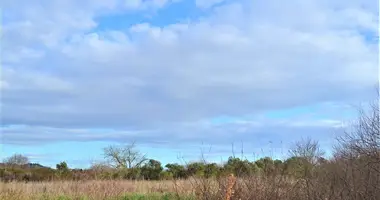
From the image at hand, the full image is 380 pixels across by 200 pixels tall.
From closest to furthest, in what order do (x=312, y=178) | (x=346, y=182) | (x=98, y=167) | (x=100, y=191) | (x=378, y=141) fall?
1. (x=346, y=182)
2. (x=312, y=178)
3. (x=378, y=141)
4. (x=100, y=191)
5. (x=98, y=167)

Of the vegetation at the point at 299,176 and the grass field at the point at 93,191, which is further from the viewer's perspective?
the grass field at the point at 93,191

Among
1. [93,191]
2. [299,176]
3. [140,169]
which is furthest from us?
[140,169]

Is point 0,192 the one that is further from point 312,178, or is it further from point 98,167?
point 98,167

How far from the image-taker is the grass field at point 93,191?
1890 cm

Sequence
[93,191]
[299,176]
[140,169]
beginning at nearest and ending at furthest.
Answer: [299,176], [93,191], [140,169]

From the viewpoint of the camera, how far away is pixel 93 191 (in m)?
21.9

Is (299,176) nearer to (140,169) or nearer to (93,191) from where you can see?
(93,191)

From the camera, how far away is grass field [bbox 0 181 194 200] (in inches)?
744

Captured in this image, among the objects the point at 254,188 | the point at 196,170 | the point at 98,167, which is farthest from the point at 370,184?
the point at 98,167

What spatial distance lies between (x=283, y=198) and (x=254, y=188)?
2.40ft

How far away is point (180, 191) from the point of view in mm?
19156

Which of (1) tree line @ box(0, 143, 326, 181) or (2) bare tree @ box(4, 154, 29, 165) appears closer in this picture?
(1) tree line @ box(0, 143, 326, 181)

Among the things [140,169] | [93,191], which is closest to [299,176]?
[93,191]

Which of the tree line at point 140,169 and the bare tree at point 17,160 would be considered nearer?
the tree line at point 140,169
